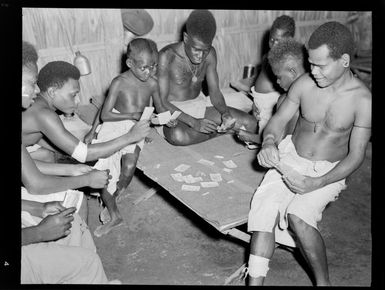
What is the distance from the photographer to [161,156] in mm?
4254

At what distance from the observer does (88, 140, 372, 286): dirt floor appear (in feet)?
11.9

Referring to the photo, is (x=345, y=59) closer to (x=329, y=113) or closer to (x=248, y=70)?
(x=329, y=113)

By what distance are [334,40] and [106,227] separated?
260cm

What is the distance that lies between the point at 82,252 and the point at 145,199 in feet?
6.30

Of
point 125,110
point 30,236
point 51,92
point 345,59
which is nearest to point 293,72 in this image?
point 345,59

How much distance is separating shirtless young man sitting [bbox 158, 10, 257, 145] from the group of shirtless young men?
165mm

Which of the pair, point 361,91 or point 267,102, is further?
point 267,102

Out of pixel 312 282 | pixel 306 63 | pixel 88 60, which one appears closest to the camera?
pixel 312 282

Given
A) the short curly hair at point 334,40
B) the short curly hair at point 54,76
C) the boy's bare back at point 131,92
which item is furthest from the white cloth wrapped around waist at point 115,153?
the short curly hair at point 334,40

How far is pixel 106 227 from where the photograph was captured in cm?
406

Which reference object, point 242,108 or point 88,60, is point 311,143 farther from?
point 88,60

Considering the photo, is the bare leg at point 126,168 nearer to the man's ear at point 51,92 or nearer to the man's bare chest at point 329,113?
the man's ear at point 51,92

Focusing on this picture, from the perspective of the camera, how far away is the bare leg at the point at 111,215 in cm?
402

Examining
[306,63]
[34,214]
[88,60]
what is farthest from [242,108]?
[34,214]
